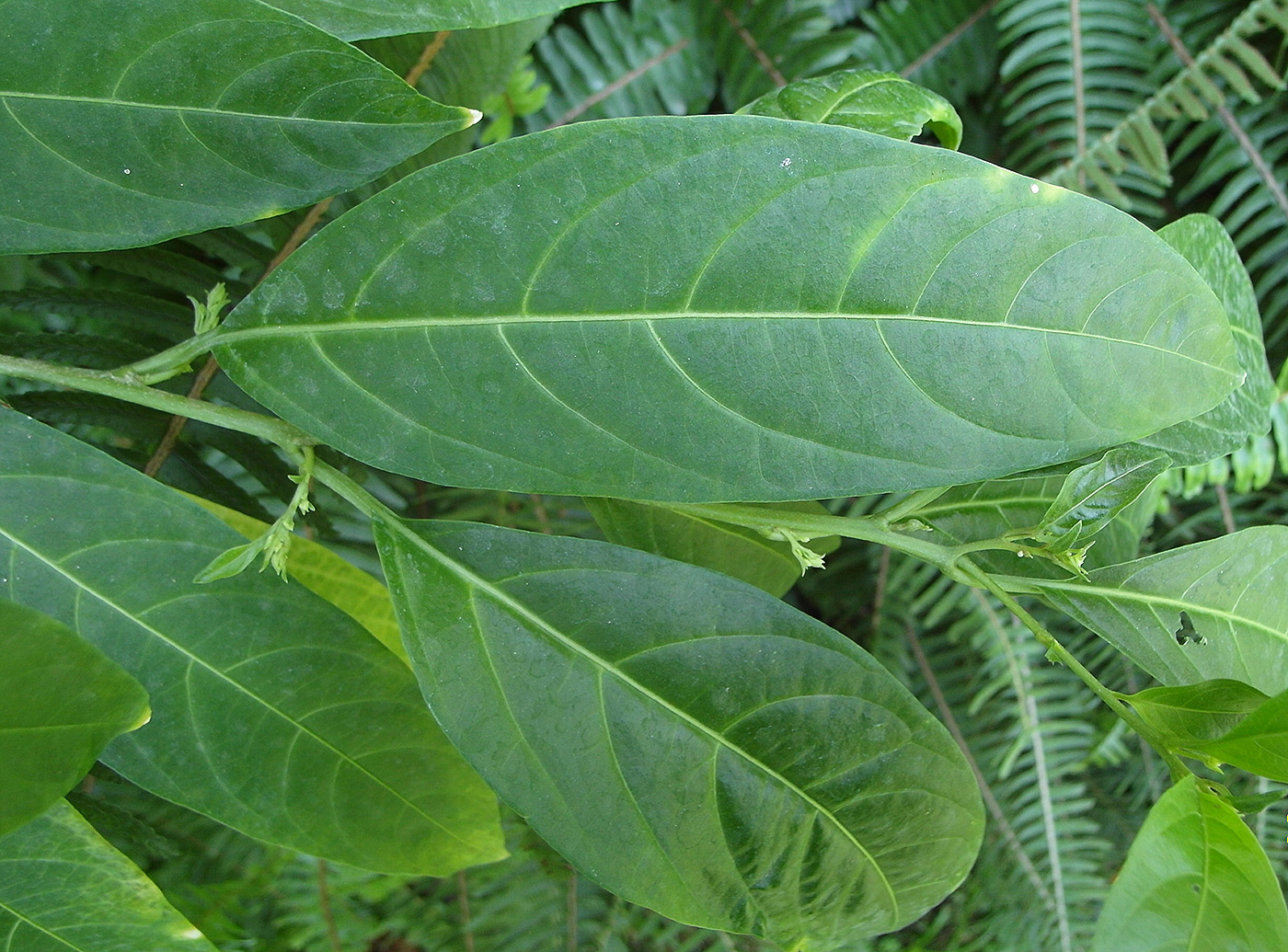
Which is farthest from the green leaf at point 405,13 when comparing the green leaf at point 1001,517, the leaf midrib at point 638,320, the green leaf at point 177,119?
the green leaf at point 1001,517

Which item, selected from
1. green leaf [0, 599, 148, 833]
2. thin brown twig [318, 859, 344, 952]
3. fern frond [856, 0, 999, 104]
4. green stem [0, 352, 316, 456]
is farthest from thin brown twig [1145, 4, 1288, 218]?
thin brown twig [318, 859, 344, 952]

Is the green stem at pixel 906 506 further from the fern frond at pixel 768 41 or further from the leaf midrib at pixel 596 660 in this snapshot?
the fern frond at pixel 768 41

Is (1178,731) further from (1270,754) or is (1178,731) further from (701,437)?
(701,437)

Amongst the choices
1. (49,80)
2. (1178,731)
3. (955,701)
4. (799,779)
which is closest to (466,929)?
(955,701)

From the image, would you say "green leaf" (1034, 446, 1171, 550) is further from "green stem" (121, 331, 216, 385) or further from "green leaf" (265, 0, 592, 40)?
"green stem" (121, 331, 216, 385)

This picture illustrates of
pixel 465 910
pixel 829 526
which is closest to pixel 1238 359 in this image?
pixel 829 526
